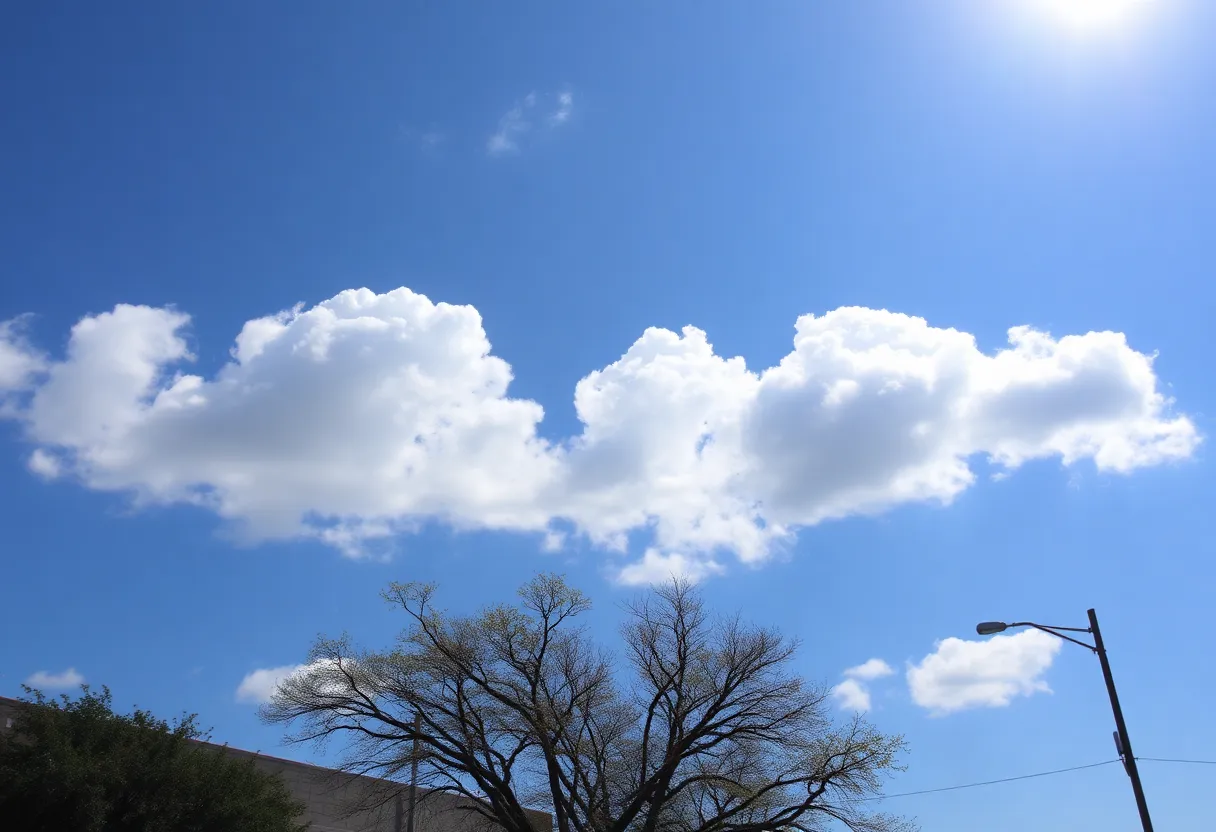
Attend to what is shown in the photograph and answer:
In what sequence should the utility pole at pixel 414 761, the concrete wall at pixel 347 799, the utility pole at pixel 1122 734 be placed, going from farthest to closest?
the concrete wall at pixel 347 799, the utility pole at pixel 414 761, the utility pole at pixel 1122 734

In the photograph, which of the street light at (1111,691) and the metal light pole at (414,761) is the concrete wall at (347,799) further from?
the street light at (1111,691)

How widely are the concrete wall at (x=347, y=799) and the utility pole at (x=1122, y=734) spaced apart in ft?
73.7

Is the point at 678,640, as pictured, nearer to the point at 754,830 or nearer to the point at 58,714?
the point at 754,830

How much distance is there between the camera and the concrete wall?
3422cm

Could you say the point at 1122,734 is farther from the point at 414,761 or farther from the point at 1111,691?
the point at 414,761

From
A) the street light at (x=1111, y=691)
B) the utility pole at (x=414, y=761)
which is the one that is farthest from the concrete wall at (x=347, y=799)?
the street light at (x=1111, y=691)

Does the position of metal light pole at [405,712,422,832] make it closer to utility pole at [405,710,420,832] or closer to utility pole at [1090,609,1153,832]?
utility pole at [405,710,420,832]

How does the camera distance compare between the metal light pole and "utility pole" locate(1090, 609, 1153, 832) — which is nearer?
"utility pole" locate(1090, 609, 1153, 832)

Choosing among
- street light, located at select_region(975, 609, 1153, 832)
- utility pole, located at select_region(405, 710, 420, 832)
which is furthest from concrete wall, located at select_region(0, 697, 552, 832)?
street light, located at select_region(975, 609, 1153, 832)

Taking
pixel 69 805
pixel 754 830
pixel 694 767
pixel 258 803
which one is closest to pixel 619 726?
pixel 694 767

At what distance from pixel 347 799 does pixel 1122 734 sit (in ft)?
95.8

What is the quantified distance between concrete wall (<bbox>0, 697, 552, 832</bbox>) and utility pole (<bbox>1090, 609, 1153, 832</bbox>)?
2248 cm

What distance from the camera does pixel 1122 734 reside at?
1930cm

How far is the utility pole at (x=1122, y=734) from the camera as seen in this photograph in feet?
61.5
